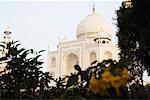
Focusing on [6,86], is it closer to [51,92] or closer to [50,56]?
[51,92]

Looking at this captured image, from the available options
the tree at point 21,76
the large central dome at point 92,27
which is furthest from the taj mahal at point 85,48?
the tree at point 21,76

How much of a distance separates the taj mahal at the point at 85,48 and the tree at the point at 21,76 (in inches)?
990

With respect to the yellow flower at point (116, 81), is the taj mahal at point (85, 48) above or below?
above

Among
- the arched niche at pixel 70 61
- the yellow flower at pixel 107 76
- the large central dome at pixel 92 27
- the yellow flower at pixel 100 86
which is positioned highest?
the large central dome at pixel 92 27

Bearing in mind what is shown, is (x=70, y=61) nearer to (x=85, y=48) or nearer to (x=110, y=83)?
(x=85, y=48)

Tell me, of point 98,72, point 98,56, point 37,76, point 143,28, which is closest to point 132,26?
point 143,28

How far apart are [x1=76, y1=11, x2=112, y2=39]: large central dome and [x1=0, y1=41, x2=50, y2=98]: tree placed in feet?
88.1

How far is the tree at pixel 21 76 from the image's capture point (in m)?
2.64

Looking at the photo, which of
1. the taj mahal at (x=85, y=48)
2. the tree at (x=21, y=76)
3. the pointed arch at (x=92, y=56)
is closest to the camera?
the tree at (x=21, y=76)

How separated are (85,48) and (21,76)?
2645 centimetres

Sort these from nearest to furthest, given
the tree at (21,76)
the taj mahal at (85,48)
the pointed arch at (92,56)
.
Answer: the tree at (21,76) → the taj mahal at (85,48) → the pointed arch at (92,56)

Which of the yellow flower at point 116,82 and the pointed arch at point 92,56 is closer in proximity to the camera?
the yellow flower at point 116,82

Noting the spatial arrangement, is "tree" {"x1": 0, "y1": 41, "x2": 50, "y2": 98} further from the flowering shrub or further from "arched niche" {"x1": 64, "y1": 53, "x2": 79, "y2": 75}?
"arched niche" {"x1": 64, "y1": 53, "x2": 79, "y2": 75}

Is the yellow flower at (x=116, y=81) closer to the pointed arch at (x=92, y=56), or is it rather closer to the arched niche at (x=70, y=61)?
the pointed arch at (x=92, y=56)
